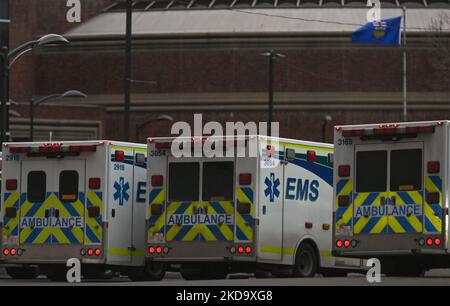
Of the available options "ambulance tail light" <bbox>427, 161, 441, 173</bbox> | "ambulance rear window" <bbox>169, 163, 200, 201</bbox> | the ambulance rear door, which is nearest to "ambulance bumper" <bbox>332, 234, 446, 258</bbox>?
"ambulance tail light" <bbox>427, 161, 441, 173</bbox>

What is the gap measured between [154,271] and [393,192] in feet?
19.5

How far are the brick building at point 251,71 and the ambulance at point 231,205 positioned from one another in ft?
163

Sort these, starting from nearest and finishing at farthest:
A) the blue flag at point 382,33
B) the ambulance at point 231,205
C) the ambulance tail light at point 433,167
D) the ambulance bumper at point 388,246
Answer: the ambulance tail light at point 433,167 < the ambulance bumper at point 388,246 < the ambulance at point 231,205 < the blue flag at point 382,33

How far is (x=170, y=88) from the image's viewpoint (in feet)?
256

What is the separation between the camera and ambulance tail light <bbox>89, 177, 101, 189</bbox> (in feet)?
79.5

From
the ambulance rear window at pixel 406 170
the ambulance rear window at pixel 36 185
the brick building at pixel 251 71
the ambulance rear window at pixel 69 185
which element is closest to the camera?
the ambulance rear window at pixel 406 170

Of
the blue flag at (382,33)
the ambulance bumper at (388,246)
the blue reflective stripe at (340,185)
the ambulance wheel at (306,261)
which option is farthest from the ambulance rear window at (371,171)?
the blue flag at (382,33)

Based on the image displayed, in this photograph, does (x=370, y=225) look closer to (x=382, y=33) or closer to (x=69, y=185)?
(x=69, y=185)

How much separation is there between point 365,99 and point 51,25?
21544 millimetres

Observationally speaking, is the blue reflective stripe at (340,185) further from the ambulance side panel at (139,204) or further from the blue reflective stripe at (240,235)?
the ambulance side panel at (139,204)

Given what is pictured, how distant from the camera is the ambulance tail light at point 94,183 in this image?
954 inches
